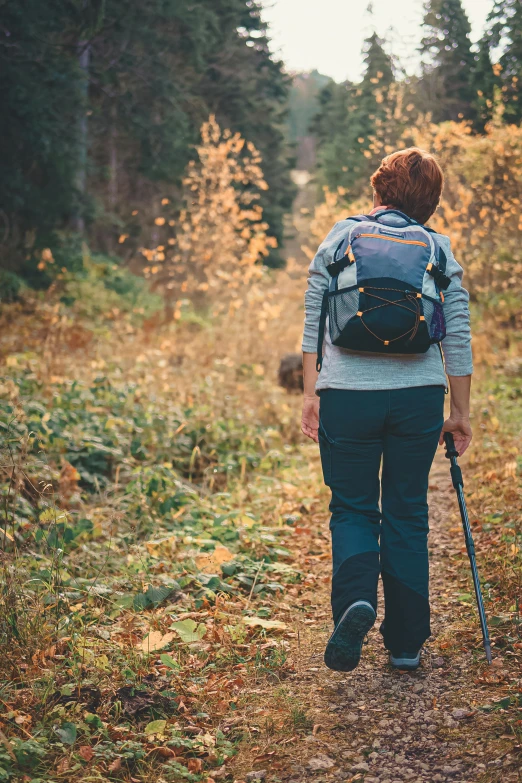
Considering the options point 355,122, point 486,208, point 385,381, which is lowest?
point 385,381

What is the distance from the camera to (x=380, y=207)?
2.84m

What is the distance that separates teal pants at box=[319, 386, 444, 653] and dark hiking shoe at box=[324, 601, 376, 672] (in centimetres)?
5

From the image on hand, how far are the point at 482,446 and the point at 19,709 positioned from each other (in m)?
4.57

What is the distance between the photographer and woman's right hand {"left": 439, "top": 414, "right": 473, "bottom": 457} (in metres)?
2.98

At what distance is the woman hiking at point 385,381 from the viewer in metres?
2.61

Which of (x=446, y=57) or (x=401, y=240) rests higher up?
(x=446, y=57)

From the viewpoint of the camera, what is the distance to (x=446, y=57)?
19.6 m

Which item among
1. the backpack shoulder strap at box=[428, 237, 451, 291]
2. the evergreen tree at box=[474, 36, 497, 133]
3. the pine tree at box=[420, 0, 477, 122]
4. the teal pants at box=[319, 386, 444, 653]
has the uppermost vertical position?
the pine tree at box=[420, 0, 477, 122]

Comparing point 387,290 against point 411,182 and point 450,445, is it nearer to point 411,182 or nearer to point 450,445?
point 411,182

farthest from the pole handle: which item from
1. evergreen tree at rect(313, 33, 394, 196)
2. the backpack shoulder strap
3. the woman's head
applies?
evergreen tree at rect(313, 33, 394, 196)

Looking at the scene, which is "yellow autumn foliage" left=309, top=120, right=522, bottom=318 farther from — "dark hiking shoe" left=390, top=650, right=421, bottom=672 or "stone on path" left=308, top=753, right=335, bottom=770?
"stone on path" left=308, top=753, right=335, bottom=770

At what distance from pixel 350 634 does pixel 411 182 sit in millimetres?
1697

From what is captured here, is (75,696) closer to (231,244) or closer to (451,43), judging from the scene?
(231,244)

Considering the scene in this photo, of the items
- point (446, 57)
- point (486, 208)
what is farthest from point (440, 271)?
point (446, 57)
